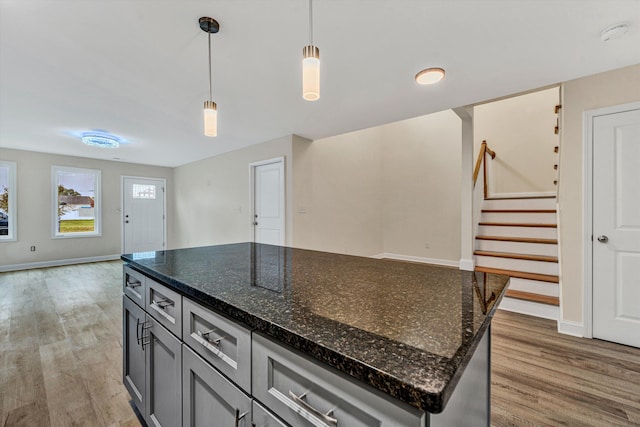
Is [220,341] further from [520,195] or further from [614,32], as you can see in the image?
[520,195]

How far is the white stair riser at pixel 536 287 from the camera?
297 cm

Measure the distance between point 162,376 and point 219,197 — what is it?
15.1 feet

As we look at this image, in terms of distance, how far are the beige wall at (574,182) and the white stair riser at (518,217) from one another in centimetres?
164

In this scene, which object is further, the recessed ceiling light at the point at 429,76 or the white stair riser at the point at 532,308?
the white stair riser at the point at 532,308

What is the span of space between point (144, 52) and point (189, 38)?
45 cm

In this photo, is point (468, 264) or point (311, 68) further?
point (468, 264)

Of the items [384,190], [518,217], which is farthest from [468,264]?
[384,190]

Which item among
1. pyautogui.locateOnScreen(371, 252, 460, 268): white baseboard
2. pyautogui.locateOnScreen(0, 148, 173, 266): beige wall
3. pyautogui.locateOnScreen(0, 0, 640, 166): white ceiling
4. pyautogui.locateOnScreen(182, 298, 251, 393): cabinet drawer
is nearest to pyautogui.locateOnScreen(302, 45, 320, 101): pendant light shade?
pyautogui.locateOnScreen(0, 0, 640, 166): white ceiling

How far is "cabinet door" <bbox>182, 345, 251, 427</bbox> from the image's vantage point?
79 cm

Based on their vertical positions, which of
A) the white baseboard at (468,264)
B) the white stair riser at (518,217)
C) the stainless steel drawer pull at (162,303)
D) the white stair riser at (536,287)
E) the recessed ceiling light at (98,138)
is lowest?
the white stair riser at (536,287)

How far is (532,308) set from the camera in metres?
2.93

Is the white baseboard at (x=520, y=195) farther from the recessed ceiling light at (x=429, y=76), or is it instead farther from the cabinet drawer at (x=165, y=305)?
the cabinet drawer at (x=165, y=305)

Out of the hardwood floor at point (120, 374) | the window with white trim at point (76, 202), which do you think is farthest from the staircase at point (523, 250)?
the window with white trim at point (76, 202)

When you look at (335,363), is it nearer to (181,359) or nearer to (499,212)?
(181,359)
